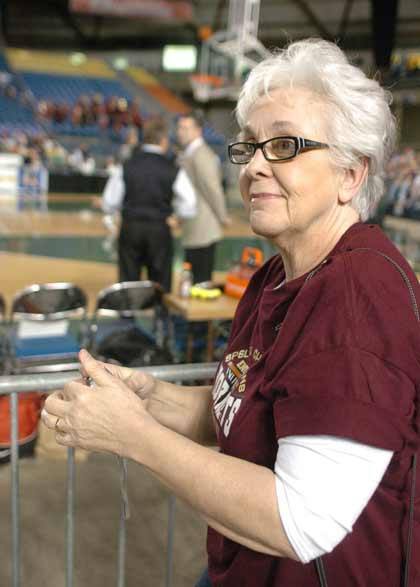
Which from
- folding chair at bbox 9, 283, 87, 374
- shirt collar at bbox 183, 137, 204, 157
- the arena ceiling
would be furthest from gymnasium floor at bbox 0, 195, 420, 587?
the arena ceiling

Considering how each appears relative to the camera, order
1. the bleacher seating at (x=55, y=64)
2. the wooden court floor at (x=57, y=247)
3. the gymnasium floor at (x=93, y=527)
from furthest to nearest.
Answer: the bleacher seating at (x=55, y=64), the wooden court floor at (x=57, y=247), the gymnasium floor at (x=93, y=527)

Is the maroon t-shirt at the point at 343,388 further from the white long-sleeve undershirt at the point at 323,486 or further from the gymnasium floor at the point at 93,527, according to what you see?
the gymnasium floor at the point at 93,527

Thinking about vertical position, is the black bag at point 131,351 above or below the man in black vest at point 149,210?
below

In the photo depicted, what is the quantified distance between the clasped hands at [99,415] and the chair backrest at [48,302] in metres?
2.84

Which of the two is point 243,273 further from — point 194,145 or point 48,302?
point 194,145

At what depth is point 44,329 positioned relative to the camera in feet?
13.4

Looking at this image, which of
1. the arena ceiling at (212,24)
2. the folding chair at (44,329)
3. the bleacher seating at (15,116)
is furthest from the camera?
the bleacher seating at (15,116)

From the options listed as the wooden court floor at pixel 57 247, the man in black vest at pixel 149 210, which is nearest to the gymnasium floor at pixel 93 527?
the man in black vest at pixel 149 210

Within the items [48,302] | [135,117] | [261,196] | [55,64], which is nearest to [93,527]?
[261,196]

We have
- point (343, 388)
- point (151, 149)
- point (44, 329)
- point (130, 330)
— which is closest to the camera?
point (343, 388)

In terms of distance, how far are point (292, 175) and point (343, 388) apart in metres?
0.39

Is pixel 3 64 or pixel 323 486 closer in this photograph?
pixel 323 486

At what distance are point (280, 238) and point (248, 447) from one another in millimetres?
362

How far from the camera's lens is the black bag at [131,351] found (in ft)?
12.8
